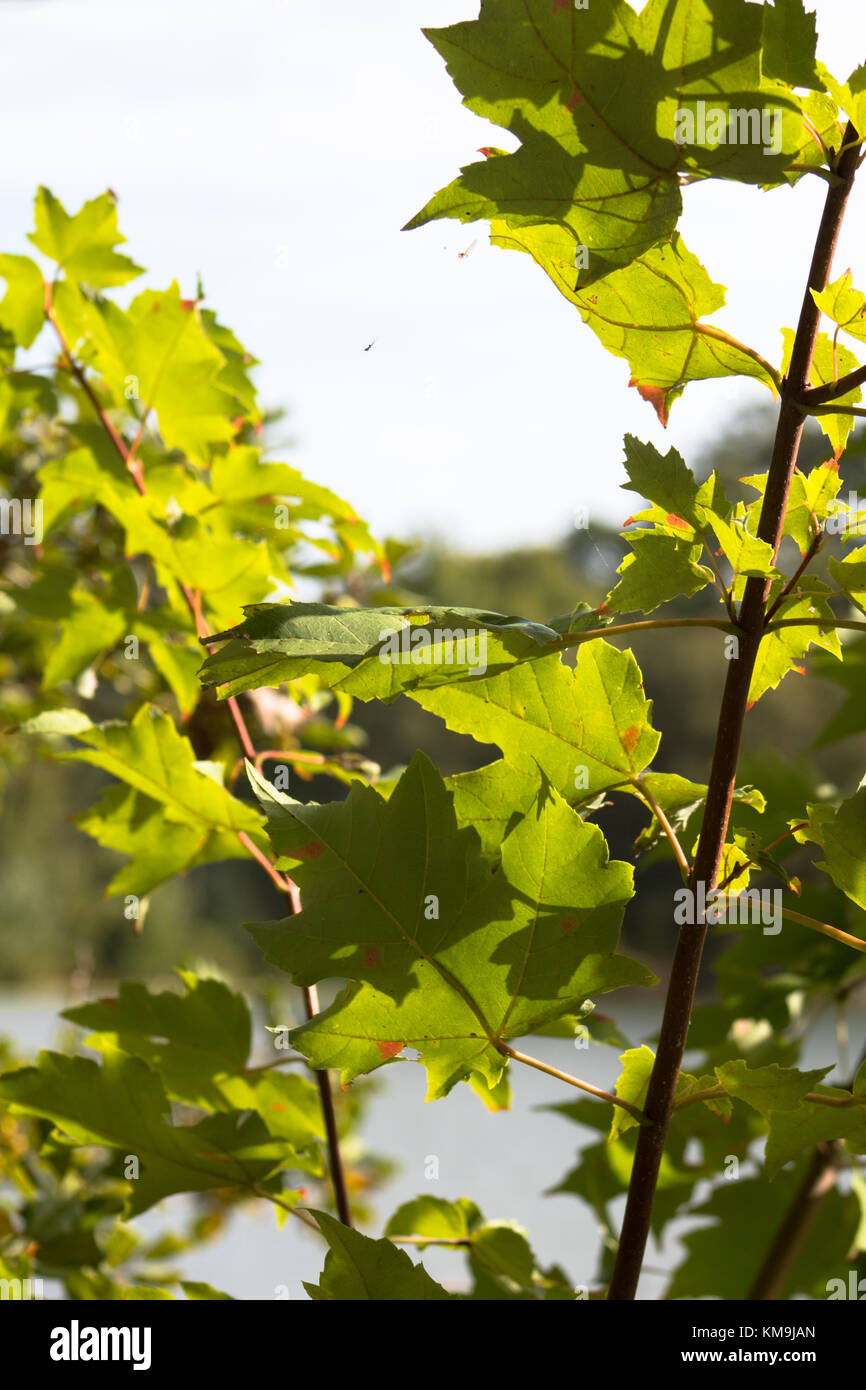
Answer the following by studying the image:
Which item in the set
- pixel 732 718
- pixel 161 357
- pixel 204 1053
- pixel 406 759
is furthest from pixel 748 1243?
pixel 406 759

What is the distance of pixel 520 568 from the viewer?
4840 mm

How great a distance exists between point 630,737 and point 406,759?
54.5 inches

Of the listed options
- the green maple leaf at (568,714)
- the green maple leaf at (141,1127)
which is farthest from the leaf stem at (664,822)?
the green maple leaf at (141,1127)

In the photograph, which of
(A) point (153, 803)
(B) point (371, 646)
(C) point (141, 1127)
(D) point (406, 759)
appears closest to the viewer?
(B) point (371, 646)

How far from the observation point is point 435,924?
0.30m

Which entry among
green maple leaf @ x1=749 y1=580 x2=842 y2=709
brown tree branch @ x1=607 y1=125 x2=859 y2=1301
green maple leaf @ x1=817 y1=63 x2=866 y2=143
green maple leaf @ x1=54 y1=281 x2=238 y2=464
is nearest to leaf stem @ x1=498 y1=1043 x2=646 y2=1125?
brown tree branch @ x1=607 y1=125 x2=859 y2=1301

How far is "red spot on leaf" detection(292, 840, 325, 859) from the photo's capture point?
293mm

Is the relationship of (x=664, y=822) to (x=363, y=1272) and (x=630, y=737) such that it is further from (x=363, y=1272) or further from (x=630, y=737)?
(x=363, y=1272)

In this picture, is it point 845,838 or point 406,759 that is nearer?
point 845,838

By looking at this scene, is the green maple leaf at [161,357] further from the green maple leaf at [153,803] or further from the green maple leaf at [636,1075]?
the green maple leaf at [636,1075]

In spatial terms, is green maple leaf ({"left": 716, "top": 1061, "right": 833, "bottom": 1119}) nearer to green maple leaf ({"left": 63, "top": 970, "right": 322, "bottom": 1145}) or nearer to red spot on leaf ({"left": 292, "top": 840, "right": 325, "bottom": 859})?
red spot on leaf ({"left": 292, "top": 840, "right": 325, "bottom": 859})

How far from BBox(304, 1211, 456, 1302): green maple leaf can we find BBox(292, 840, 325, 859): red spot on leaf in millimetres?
103

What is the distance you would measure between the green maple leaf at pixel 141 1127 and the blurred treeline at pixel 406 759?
0.31 m
